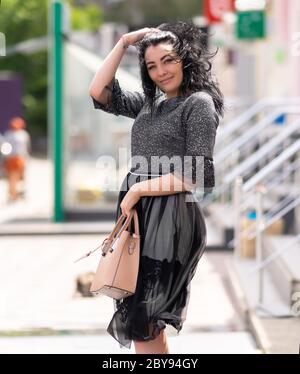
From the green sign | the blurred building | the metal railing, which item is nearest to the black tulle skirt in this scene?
the metal railing

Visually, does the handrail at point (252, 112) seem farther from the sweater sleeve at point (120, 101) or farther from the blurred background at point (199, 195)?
the sweater sleeve at point (120, 101)

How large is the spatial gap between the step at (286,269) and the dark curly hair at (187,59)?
306 cm

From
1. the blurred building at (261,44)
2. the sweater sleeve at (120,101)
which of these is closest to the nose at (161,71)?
the sweater sleeve at (120,101)

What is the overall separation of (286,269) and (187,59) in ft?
12.1

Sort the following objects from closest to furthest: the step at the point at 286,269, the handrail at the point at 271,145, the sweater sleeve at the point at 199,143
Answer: the sweater sleeve at the point at 199,143
the step at the point at 286,269
the handrail at the point at 271,145

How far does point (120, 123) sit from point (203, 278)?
5777 mm

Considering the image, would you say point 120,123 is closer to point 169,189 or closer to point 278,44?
point 278,44

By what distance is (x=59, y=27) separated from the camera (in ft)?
46.1

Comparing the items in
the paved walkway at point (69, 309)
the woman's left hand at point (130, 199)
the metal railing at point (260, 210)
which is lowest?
the paved walkway at point (69, 309)

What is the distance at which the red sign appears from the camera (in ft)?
56.1

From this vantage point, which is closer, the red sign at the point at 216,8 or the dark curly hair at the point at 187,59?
the dark curly hair at the point at 187,59

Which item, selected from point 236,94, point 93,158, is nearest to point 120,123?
point 93,158

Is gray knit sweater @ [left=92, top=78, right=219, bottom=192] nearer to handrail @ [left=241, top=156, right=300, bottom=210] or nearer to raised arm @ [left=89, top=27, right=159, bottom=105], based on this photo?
raised arm @ [left=89, top=27, right=159, bottom=105]

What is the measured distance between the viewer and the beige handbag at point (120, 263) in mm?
3783
